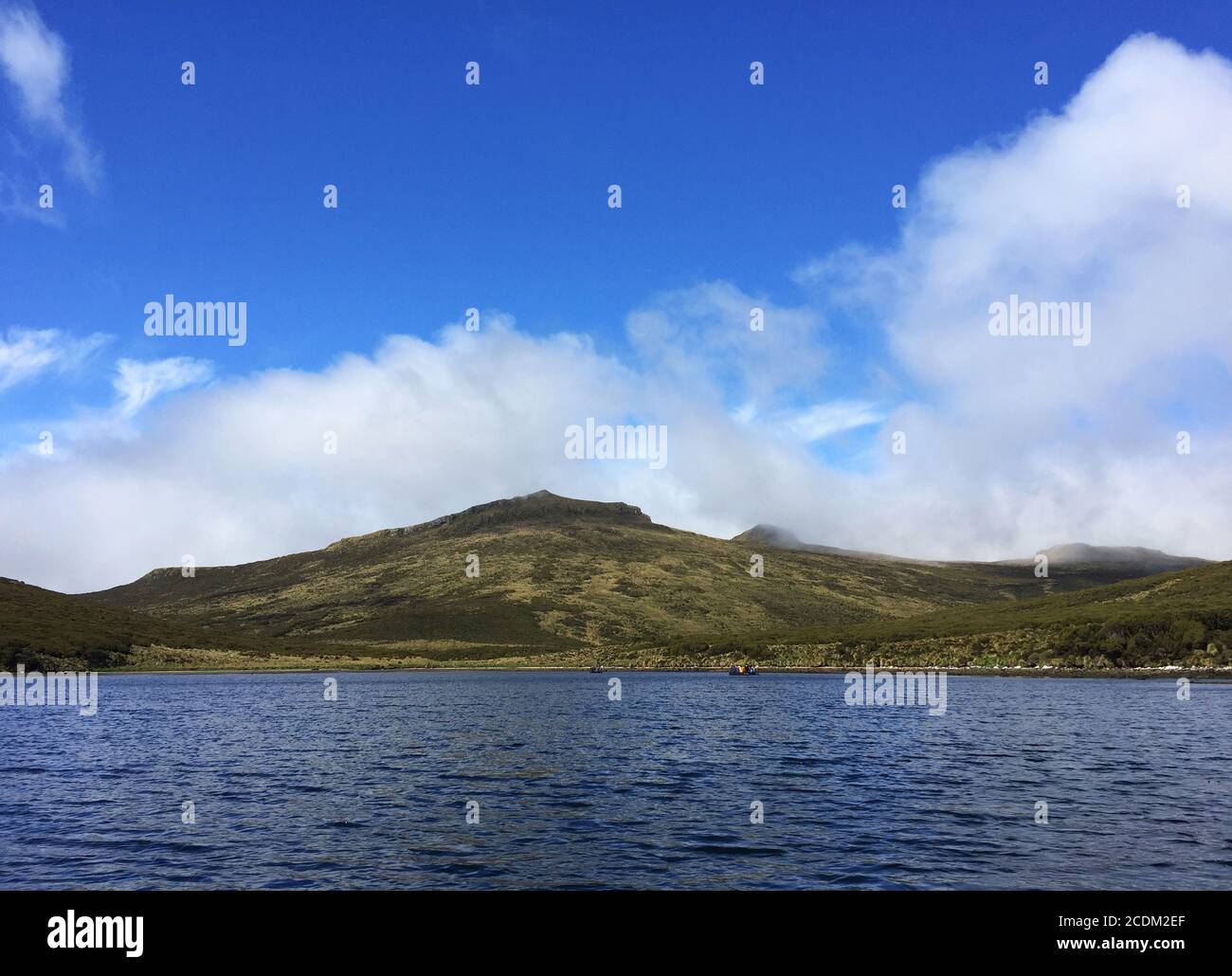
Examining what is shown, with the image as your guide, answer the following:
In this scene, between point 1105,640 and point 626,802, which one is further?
point 1105,640

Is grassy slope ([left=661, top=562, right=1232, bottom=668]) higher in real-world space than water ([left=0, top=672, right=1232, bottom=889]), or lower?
lower

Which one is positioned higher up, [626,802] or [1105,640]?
[626,802]

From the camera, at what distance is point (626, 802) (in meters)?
35.4

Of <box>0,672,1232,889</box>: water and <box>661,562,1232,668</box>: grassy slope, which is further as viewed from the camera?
<box>661,562,1232,668</box>: grassy slope

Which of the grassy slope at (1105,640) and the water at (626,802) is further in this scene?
the grassy slope at (1105,640)

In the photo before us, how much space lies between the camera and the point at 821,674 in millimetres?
175625

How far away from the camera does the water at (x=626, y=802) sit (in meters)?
24.9

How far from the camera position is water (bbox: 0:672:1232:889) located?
81.6 feet

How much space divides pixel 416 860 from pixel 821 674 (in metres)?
160

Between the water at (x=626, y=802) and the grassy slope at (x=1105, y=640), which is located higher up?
the water at (x=626, y=802)
